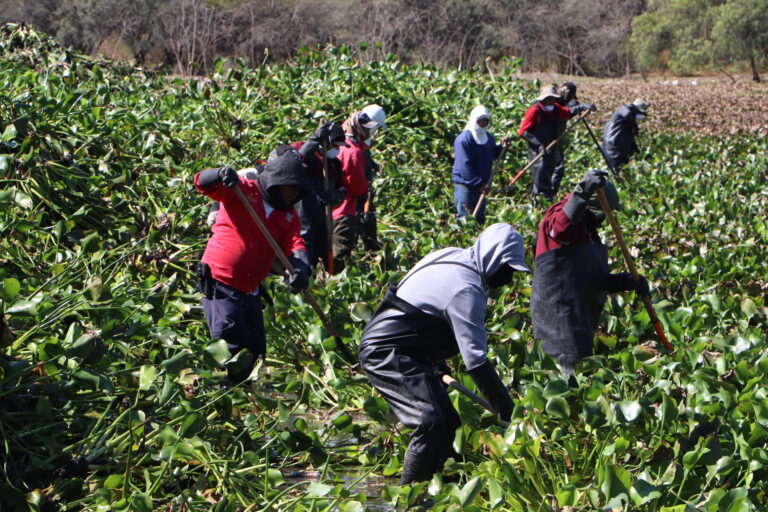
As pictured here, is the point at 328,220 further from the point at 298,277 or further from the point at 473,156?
the point at 473,156

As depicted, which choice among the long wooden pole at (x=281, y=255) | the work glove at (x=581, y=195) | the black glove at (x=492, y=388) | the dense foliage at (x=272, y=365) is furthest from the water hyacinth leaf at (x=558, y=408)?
the long wooden pole at (x=281, y=255)

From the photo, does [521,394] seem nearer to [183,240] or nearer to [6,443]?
[6,443]

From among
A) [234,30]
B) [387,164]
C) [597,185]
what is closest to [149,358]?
[597,185]

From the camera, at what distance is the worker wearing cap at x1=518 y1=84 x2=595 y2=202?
10195 millimetres

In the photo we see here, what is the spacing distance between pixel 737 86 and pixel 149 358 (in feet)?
98.3

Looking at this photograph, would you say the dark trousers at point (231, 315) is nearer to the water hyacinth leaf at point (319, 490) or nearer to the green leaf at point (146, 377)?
the green leaf at point (146, 377)

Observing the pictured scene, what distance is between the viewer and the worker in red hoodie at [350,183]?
702cm

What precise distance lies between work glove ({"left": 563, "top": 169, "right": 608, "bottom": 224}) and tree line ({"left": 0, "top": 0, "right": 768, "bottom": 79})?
1709 centimetres

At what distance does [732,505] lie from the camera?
294 centimetres

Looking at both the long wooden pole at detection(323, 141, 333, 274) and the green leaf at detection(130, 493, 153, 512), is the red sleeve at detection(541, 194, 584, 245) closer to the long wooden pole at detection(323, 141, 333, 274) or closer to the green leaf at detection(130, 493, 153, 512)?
the long wooden pole at detection(323, 141, 333, 274)

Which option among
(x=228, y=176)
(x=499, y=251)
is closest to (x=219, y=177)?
(x=228, y=176)

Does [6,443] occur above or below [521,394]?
above

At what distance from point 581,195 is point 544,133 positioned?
593cm

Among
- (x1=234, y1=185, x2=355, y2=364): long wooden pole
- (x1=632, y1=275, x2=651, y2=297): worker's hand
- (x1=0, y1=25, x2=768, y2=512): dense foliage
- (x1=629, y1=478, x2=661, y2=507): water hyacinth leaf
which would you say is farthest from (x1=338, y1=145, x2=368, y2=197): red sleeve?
(x1=629, y1=478, x2=661, y2=507): water hyacinth leaf
